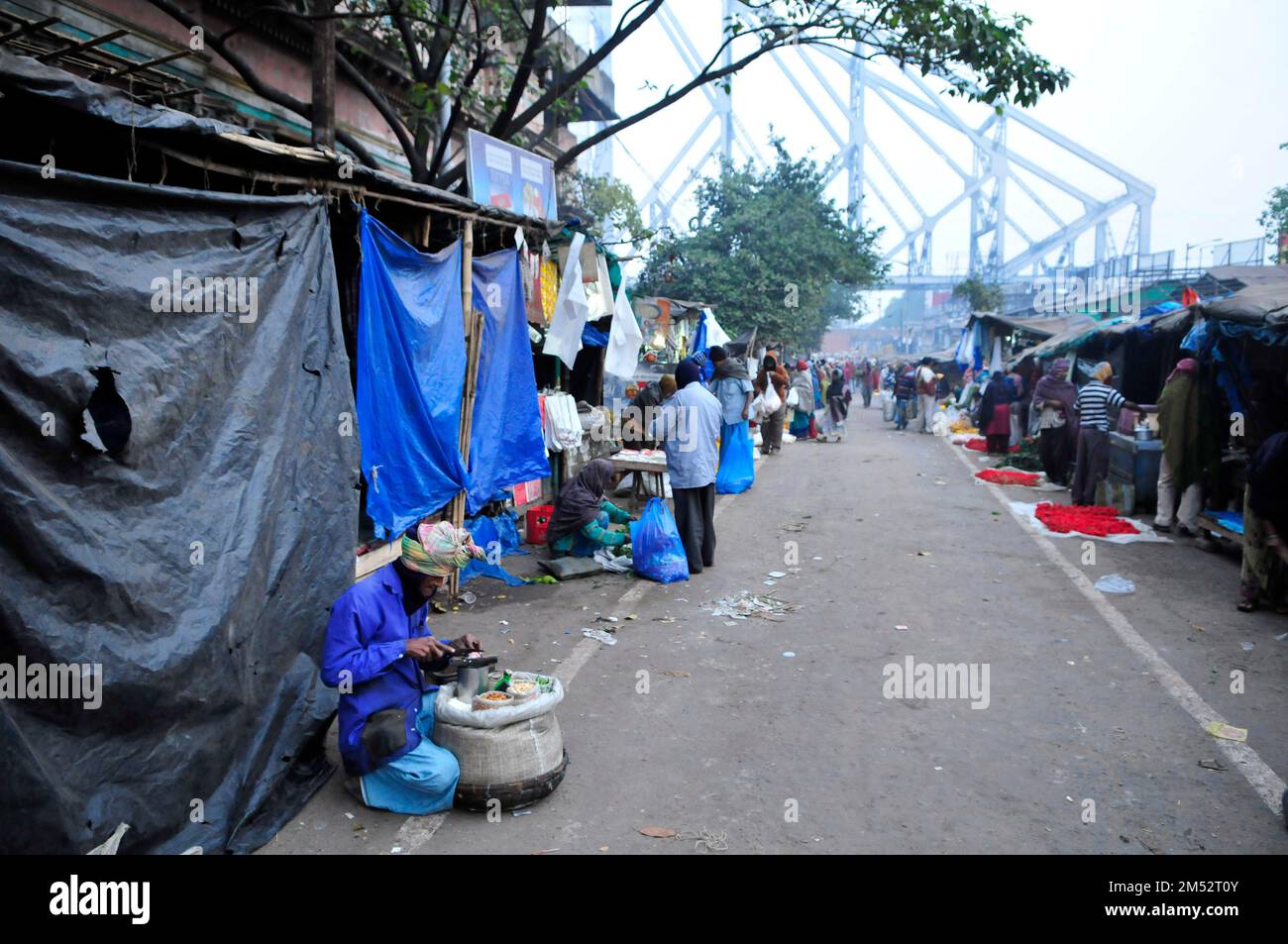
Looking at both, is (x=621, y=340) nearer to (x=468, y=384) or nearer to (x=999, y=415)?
(x=468, y=384)

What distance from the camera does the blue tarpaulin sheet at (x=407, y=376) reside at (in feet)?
20.3

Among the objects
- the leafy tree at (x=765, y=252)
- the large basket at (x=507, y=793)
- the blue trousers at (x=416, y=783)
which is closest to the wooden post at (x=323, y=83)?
the blue trousers at (x=416, y=783)

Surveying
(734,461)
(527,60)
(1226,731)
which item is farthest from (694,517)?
(527,60)

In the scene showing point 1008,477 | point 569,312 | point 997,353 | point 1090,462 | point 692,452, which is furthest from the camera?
point 997,353

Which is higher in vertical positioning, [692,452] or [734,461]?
[692,452]

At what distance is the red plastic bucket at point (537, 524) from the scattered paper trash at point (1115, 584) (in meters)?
5.68

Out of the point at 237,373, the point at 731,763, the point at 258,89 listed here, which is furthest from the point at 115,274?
the point at 258,89

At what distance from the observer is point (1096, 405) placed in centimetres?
1236

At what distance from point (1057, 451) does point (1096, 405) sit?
2393mm

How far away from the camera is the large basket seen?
409cm

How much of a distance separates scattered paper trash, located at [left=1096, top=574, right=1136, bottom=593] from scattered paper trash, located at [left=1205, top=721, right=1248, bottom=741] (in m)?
3.08

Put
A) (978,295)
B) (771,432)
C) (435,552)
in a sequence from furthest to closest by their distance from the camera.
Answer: (978,295) → (771,432) → (435,552)

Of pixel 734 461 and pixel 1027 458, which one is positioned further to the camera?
pixel 1027 458

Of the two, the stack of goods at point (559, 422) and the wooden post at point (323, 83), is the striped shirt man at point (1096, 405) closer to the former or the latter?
the stack of goods at point (559, 422)
